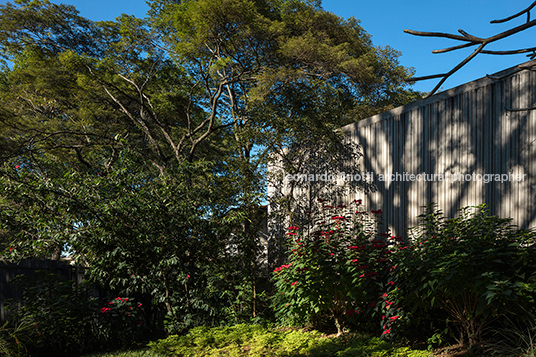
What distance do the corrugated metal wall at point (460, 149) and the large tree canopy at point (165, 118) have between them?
0.74 m

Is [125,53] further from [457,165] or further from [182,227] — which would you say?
[457,165]

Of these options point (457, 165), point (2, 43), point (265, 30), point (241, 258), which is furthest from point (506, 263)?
point (2, 43)

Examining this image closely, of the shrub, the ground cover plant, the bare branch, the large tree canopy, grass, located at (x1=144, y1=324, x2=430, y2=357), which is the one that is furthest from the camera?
the large tree canopy

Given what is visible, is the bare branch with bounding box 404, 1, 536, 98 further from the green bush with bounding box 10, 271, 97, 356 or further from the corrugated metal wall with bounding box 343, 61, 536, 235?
the green bush with bounding box 10, 271, 97, 356

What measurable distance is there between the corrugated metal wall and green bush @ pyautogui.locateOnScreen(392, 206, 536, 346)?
28.9 inches

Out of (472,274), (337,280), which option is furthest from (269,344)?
(472,274)

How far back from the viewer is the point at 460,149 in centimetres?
461

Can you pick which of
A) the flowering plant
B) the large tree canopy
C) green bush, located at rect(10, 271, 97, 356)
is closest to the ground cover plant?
the large tree canopy

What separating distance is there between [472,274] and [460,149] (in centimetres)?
187

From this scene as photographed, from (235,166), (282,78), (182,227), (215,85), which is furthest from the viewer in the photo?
(215,85)

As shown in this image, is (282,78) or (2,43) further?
(2,43)

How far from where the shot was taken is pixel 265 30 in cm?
987

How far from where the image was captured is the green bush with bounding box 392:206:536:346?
10.0 feet

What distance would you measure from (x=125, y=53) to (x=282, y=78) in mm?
4227
